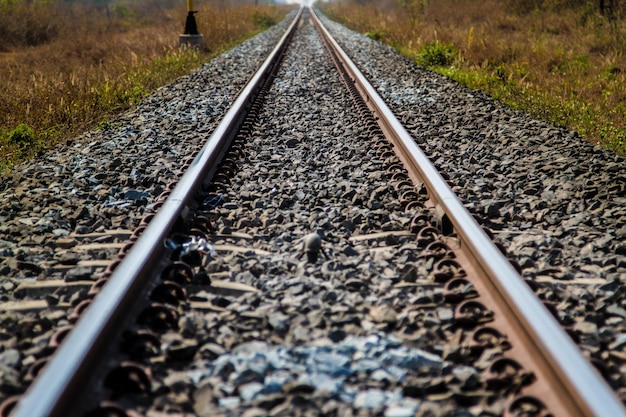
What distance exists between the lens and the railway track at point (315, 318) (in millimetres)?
→ 1998

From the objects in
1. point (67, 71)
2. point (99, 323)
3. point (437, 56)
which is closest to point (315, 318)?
point (99, 323)

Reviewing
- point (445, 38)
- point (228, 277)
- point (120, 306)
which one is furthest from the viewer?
point (445, 38)

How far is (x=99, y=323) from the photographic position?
2.20m

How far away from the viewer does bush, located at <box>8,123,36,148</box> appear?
5691mm

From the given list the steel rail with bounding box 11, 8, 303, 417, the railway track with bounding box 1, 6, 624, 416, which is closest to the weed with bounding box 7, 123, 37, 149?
the railway track with bounding box 1, 6, 624, 416

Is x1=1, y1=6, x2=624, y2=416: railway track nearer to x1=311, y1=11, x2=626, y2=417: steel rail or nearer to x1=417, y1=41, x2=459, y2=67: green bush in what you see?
x1=311, y1=11, x2=626, y2=417: steel rail

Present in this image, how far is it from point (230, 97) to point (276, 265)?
5.20m

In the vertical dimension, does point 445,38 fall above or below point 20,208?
above

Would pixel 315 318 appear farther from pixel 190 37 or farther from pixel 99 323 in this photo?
pixel 190 37

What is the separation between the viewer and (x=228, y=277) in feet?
9.66

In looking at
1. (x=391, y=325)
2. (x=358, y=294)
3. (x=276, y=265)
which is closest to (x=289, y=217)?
(x=276, y=265)

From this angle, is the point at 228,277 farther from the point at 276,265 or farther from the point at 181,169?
the point at 181,169

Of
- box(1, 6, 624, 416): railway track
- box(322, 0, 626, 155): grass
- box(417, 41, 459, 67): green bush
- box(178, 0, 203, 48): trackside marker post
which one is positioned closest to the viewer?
box(1, 6, 624, 416): railway track

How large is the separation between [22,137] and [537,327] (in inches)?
204
